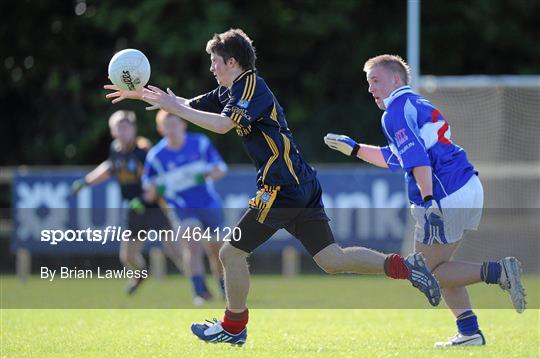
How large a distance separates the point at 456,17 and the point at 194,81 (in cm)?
587

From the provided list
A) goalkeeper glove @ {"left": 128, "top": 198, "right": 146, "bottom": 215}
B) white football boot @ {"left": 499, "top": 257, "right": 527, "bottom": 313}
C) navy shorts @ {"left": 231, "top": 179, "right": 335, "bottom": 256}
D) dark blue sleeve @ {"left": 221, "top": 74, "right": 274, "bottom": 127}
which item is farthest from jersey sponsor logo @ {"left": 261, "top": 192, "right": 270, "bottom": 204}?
goalkeeper glove @ {"left": 128, "top": 198, "right": 146, "bottom": 215}

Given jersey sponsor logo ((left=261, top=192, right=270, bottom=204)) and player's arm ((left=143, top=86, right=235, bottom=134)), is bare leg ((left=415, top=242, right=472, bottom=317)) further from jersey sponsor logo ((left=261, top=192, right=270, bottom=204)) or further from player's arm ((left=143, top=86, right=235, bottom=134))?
player's arm ((left=143, top=86, right=235, bottom=134))

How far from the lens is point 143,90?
6891 mm

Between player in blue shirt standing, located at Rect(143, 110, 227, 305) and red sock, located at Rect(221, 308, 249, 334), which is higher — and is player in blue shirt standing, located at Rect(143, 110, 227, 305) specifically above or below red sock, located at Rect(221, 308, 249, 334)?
below

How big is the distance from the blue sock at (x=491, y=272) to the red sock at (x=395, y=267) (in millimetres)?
555

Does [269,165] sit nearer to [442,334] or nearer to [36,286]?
[442,334]

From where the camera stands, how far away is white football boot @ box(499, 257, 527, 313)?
6.95 meters

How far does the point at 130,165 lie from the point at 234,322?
6.14 metres

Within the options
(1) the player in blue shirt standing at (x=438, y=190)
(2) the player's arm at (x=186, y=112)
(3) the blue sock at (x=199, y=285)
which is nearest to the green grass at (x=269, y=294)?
(3) the blue sock at (x=199, y=285)

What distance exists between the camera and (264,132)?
23.3 ft

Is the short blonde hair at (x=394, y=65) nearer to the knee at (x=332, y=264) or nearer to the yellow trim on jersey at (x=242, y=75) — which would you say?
the yellow trim on jersey at (x=242, y=75)

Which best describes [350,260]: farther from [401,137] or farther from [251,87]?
[251,87]

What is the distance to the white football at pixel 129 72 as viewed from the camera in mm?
6976

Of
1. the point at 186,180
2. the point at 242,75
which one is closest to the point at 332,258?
the point at 242,75
